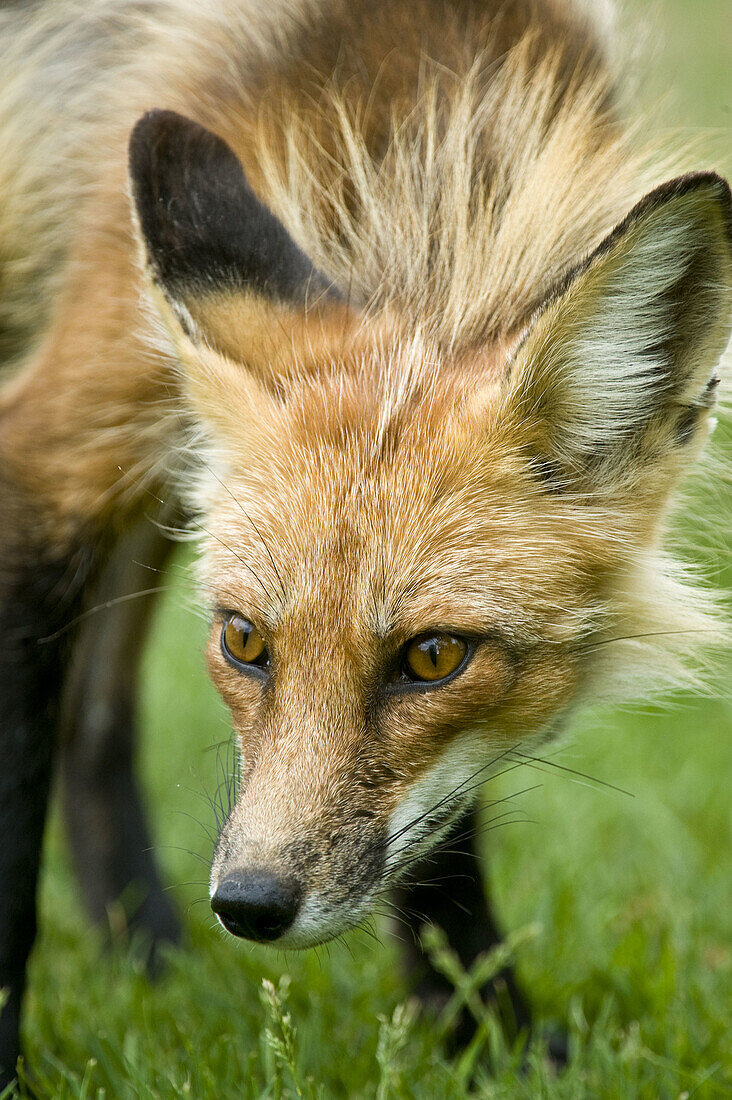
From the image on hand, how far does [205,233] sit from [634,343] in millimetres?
1295

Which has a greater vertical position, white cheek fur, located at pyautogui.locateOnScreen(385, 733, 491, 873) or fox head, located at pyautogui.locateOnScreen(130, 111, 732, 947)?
fox head, located at pyautogui.locateOnScreen(130, 111, 732, 947)

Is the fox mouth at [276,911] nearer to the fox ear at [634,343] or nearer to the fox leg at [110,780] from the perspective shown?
the fox ear at [634,343]

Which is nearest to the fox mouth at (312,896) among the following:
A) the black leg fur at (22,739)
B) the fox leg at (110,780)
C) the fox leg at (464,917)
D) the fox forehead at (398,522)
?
the fox forehead at (398,522)

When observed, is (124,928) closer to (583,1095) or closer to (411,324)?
(583,1095)

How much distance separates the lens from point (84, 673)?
518cm

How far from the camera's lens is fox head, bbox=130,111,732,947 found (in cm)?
291

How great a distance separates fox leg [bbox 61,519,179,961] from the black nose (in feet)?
7.91

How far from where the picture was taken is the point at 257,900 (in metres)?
2.78

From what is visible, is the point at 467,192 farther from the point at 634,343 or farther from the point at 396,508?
the point at 396,508

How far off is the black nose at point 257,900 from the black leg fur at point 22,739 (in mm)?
845

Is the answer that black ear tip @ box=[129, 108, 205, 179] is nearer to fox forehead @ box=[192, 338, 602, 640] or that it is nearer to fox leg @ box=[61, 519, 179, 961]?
fox forehead @ box=[192, 338, 602, 640]

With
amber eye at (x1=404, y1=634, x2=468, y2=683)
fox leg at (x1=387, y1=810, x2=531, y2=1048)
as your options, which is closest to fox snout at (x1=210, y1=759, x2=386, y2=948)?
amber eye at (x1=404, y1=634, x2=468, y2=683)

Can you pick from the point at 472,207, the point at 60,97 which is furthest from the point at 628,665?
the point at 60,97

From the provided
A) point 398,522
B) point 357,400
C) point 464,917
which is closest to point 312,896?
point 398,522
